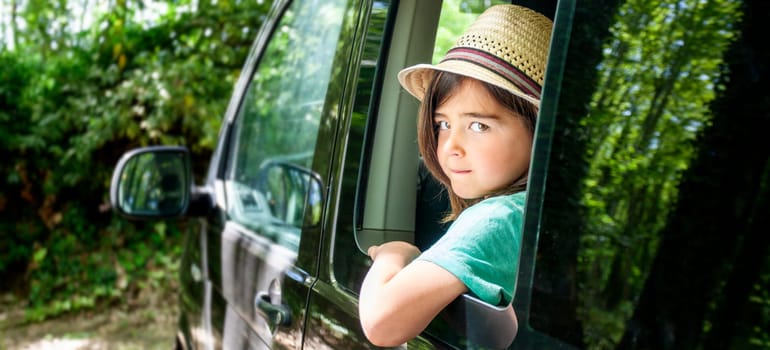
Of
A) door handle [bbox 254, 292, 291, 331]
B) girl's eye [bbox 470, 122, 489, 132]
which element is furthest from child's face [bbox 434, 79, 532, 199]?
door handle [bbox 254, 292, 291, 331]

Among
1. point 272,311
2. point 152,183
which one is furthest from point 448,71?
point 152,183

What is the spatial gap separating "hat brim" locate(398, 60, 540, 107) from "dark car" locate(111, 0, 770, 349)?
0.09 metres

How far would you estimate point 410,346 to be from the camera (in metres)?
1.20

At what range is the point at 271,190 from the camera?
2.31 meters

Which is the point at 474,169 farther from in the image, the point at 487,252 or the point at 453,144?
the point at 487,252

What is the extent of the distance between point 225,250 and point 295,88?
0.60m

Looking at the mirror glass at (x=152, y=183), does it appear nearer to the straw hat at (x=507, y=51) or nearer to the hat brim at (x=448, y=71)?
the hat brim at (x=448, y=71)

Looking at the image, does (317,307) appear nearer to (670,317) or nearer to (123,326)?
(670,317)

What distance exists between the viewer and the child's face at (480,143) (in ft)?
3.92

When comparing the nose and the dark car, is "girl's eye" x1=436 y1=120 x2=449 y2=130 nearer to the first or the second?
the nose

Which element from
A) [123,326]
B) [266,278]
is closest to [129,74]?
[123,326]

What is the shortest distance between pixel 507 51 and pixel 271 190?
1287 mm

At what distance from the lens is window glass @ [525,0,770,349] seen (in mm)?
729

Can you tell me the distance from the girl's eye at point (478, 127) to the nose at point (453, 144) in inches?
1.0
